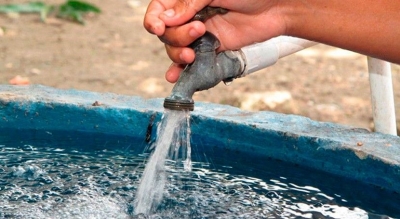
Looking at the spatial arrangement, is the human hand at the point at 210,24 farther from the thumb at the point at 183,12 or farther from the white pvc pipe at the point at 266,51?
the white pvc pipe at the point at 266,51

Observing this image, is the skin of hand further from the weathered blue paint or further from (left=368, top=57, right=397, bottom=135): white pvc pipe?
(left=368, top=57, right=397, bottom=135): white pvc pipe

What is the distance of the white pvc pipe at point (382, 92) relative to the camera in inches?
99.5

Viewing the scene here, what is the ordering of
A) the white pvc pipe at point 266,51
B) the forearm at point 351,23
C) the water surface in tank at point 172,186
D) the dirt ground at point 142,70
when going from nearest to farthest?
the forearm at point 351,23
the water surface in tank at point 172,186
the white pvc pipe at point 266,51
the dirt ground at point 142,70

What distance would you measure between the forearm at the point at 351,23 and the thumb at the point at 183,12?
0.78 feet

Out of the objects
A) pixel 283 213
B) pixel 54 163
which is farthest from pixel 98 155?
pixel 283 213

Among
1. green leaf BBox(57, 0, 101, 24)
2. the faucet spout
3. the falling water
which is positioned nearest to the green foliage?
green leaf BBox(57, 0, 101, 24)

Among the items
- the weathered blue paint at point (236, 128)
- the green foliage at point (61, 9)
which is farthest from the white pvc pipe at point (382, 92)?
the green foliage at point (61, 9)

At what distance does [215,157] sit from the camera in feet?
8.35

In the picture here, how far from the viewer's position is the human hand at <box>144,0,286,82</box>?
1892 mm

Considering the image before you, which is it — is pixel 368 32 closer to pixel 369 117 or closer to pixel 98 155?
pixel 98 155

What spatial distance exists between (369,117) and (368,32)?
245cm

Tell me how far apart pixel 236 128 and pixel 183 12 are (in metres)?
0.75

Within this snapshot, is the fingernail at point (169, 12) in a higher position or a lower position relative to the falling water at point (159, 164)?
higher

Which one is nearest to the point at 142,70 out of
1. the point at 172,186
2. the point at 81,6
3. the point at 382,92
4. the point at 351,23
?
the point at 81,6
